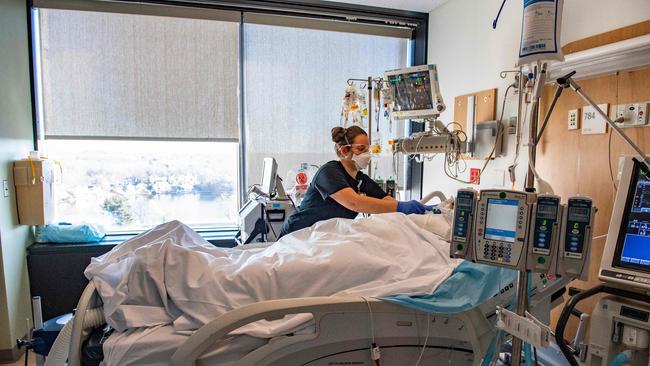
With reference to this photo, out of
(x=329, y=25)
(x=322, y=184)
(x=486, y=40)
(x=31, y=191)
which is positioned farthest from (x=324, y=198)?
(x=31, y=191)

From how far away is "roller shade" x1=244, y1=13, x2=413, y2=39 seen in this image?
11.4 ft

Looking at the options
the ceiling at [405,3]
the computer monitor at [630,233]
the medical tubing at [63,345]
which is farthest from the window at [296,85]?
the computer monitor at [630,233]

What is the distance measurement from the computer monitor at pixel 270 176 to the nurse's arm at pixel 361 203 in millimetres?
775

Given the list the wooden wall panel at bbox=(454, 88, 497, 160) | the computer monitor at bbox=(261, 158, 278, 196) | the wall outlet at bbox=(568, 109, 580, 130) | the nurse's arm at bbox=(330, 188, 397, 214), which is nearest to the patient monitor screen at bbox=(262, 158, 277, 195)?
the computer monitor at bbox=(261, 158, 278, 196)

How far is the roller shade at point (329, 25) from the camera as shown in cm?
347

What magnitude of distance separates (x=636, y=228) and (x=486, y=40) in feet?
6.97

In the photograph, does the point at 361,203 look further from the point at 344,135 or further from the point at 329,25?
the point at 329,25

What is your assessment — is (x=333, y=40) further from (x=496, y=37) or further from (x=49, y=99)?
(x=49, y=99)

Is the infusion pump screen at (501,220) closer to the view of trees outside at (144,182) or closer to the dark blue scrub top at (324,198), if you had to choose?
the dark blue scrub top at (324,198)

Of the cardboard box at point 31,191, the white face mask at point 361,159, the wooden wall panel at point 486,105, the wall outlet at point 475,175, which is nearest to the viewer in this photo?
the white face mask at point 361,159

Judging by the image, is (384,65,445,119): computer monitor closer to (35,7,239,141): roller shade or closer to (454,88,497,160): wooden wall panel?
(454,88,497,160): wooden wall panel

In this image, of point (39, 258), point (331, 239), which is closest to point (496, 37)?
point (331, 239)

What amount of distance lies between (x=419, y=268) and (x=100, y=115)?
291 cm

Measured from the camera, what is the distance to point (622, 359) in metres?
1.23
